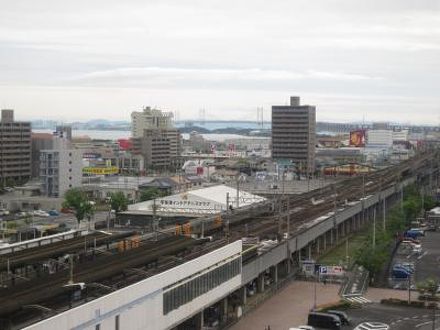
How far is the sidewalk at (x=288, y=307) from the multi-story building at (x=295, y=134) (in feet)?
160

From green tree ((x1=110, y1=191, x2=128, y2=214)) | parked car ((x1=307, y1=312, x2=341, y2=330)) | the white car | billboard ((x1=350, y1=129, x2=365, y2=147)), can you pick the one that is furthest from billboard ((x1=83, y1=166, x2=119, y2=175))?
billboard ((x1=350, y1=129, x2=365, y2=147))

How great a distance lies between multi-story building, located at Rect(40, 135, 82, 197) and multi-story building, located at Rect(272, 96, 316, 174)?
2897 centimetres

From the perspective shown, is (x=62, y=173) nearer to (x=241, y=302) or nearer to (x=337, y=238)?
(x=337, y=238)

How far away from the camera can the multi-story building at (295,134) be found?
68.4m

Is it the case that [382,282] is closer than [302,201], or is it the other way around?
[382,282]

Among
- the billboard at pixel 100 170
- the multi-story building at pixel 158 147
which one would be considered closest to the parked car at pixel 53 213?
the billboard at pixel 100 170

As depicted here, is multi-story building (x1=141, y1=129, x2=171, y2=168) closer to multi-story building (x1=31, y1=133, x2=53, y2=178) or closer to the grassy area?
multi-story building (x1=31, y1=133, x2=53, y2=178)

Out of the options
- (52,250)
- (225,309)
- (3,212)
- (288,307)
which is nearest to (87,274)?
(52,250)

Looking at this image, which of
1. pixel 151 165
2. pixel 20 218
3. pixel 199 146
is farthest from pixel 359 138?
pixel 20 218

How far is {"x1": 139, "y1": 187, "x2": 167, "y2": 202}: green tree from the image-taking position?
3929cm

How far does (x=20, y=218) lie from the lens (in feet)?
112

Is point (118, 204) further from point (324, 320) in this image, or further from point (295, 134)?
point (295, 134)

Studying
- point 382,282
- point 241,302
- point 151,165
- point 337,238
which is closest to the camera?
point 241,302

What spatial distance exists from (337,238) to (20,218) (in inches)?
597
